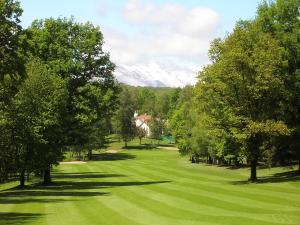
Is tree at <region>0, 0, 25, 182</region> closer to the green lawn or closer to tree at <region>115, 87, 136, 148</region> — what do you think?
the green lawn

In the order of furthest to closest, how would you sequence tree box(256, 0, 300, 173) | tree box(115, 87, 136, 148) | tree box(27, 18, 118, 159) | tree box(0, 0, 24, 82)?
tree box(115, 87, 136, 148) → tree box(27, 18, 118, 159) → tree box(256, 0, 300, 173) → tree box(0, 0, 24, 82)

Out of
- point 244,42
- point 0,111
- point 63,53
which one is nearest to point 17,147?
point 0,111

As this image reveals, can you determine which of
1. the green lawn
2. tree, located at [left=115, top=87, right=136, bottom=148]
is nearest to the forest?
the green lawn

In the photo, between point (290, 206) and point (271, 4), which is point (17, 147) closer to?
point (290, 206)

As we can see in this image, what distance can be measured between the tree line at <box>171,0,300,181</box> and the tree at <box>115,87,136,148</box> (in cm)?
11600

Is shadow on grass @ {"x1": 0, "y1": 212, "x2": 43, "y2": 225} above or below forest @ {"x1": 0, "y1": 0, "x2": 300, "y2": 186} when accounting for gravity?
below

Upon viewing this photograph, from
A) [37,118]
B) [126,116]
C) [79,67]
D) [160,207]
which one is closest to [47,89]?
[37,118]

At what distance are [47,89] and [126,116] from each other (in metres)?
123

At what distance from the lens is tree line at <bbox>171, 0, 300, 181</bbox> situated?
47031 mm

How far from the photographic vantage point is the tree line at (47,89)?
33625 mm

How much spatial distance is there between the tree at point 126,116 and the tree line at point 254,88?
116 meters

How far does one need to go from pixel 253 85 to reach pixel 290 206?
65.2 feet

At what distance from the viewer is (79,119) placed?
57531 mm

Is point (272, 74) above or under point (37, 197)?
above
